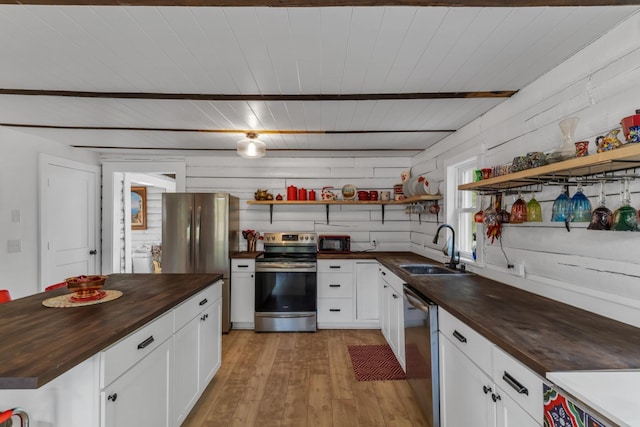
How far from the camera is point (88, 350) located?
3.65 feet

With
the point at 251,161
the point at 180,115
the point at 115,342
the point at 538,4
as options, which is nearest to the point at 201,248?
Result: the point at 251,161

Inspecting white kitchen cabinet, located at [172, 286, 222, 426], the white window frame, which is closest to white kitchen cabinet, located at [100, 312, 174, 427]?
white kitchen cabinet, located at [172, 286, 222, 426]

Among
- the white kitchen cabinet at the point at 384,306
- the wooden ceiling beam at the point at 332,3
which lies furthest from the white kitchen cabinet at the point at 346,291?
the wooden ceiling beam at the point at 332,3

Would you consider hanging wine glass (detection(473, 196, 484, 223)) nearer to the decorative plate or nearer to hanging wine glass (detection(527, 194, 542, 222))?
hanging wine glass (detection(527, 194, 542, 222))

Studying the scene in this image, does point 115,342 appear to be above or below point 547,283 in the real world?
below

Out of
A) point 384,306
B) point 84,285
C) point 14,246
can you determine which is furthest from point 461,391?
point 14,246

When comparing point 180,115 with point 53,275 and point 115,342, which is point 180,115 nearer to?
point 115,342

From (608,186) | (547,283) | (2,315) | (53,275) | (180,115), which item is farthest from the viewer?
(53,275)

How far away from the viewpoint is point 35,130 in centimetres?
310

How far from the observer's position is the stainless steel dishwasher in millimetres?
1896

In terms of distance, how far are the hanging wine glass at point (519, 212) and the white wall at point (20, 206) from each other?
14.6 feet

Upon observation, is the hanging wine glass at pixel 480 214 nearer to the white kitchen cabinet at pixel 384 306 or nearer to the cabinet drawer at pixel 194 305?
the white kitchen cabinet at pixel 384 306

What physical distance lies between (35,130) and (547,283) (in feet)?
Answer: 15.1

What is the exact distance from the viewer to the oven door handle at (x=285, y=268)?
3689mm
